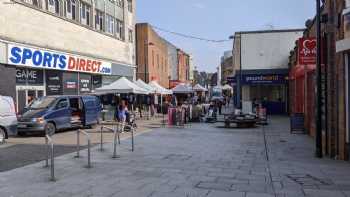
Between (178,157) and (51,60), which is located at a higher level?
(51,60)

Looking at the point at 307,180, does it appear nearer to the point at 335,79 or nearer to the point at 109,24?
the point at 335,79

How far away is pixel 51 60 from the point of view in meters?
29.5

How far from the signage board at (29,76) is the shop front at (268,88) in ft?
56.8

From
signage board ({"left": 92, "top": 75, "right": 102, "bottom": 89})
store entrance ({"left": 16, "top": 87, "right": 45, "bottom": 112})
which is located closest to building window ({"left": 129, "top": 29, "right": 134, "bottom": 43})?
signage board ({"left": 92, "top": 75, "right": 102, "bottom": 89})

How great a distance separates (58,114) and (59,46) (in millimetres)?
10245

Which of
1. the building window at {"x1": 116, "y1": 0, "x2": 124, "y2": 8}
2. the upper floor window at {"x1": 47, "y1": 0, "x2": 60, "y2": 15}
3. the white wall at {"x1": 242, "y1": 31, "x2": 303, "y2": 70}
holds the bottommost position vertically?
the white wall at {"x1": 242, "y1": 31, "x2": 303, "y2": 70}

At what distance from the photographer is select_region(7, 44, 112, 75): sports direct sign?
25.6 meters

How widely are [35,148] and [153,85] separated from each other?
23.4 metres

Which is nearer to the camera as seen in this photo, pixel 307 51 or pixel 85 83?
pixel 307 51

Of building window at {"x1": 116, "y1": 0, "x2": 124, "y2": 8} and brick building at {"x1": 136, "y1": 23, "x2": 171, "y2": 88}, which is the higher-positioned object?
building window at {"x1": 116, "y1": 0, "x2": 124, "y2": 8}

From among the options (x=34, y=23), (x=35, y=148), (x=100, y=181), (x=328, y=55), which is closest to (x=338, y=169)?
(x=328, y=55)

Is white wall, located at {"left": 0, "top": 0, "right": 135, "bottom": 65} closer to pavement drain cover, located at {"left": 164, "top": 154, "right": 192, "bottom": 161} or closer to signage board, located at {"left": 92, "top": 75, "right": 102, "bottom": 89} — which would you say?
signage board, located at {"left": 92, "top": 75, "right": 102, "bottom": 89}

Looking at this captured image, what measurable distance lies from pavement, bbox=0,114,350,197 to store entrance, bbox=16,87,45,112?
1187 cm

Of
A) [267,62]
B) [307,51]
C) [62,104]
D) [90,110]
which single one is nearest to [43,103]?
[62,104]
